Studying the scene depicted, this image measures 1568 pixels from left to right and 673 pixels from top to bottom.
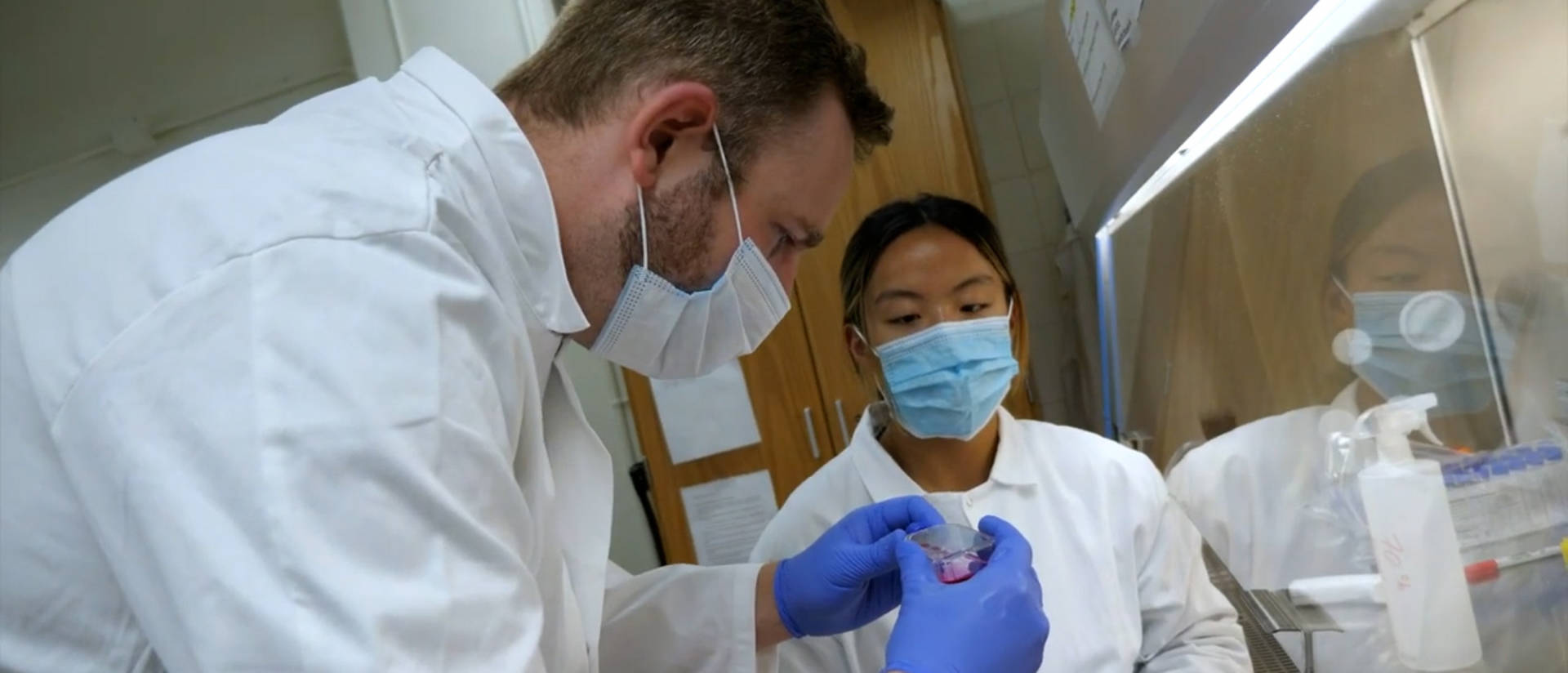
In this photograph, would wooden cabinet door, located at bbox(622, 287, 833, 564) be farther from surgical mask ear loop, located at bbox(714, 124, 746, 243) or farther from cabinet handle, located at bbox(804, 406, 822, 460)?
surgical mask ear loop, located at bbox(714, 124, 746, 243)

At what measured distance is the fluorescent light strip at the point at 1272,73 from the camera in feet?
2.53

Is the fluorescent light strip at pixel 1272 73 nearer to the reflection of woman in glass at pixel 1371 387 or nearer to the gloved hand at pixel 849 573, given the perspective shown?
the reflection of woman in glass at pixel 1371 387

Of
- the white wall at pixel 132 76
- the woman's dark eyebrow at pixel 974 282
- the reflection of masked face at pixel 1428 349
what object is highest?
the white wall at pixel 132 76

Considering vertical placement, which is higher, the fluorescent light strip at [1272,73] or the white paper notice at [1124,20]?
the white paper notice at [1124,20]

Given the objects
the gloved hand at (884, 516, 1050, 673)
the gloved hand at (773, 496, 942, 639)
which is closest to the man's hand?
the gloved hand at (773, 496, 942, 639)

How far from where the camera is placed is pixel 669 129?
881mm

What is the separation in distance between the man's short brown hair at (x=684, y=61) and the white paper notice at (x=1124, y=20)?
369mm

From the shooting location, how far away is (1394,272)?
0.87 metres

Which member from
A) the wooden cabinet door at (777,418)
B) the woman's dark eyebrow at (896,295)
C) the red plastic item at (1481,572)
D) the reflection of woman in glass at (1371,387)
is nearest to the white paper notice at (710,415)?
the wooden cabinet door at (777,418)

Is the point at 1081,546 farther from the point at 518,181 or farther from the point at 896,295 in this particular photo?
the point at 518,181

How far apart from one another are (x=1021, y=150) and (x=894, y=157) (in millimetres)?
588

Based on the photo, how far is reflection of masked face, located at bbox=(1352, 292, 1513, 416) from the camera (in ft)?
2.54

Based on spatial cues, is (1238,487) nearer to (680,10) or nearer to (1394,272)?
(1394,272)

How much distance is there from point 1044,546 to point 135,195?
1126mm
